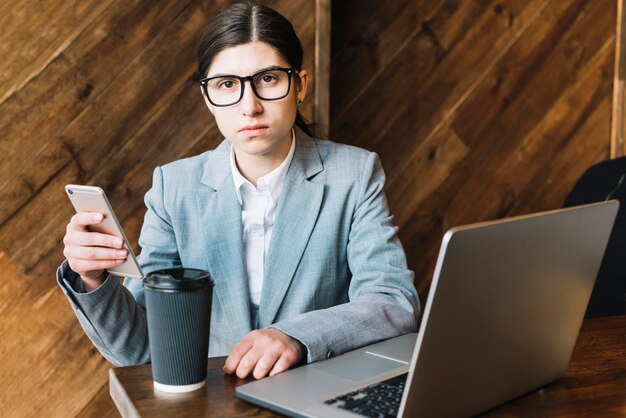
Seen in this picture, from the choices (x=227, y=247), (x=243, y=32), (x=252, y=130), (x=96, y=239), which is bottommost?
(x=227, y=247)

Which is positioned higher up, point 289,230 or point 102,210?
point 102,210

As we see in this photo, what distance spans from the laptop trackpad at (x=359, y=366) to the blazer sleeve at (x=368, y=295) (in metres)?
0.04

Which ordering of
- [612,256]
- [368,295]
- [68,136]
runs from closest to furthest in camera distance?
[368,295] → [612,256] → [68,136]

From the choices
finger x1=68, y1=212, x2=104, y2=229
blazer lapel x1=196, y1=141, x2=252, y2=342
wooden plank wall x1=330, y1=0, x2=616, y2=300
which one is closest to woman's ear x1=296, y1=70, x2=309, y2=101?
blazer lapel x1=196, y1=141, x2=252, y2=342

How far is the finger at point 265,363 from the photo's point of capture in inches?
43.9

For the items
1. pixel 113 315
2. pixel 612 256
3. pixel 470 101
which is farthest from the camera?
pixel 470 101

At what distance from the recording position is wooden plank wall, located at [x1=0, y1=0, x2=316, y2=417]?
2.00 metres

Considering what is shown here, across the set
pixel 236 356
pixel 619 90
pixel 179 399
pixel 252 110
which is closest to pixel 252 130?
pixel 252 110

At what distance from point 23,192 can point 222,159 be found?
0.67 m

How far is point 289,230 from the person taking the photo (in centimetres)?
160

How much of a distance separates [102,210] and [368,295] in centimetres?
54

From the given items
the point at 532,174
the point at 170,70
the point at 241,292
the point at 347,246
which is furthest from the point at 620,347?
the point at 532,174

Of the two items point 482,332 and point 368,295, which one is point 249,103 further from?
point 482,332

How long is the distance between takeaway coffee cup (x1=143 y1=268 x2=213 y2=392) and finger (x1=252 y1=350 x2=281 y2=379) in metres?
0.08
